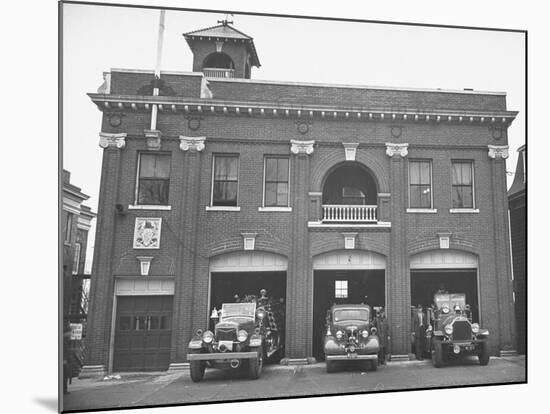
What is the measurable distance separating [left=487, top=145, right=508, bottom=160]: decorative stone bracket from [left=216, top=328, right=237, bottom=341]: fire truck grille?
307 inches

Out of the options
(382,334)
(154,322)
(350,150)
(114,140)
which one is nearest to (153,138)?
(114,140)

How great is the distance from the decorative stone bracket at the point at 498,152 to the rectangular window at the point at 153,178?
321 inches

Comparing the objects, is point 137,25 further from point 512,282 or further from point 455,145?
point 512,282

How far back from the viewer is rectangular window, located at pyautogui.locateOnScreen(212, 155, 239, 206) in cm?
1170

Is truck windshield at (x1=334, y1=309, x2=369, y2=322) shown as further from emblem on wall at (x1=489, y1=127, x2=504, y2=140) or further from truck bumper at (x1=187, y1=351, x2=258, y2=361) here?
emblem on wall at (x1=489, y1=127, x2=504, y2=140)

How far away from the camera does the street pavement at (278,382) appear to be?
9.77 metres

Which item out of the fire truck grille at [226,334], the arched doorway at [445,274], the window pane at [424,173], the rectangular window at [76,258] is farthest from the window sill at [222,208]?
the window pane at [424,173]

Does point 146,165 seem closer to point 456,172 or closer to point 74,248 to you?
point 74,248

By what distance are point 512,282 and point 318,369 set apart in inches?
210

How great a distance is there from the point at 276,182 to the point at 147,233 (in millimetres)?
3333

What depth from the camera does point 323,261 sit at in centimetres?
1196

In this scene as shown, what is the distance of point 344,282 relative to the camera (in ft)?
38.6

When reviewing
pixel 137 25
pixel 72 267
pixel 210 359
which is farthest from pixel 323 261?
pixel 137 25

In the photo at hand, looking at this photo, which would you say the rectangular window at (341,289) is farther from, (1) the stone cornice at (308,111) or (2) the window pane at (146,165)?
(2) the window pane at (146,165)
